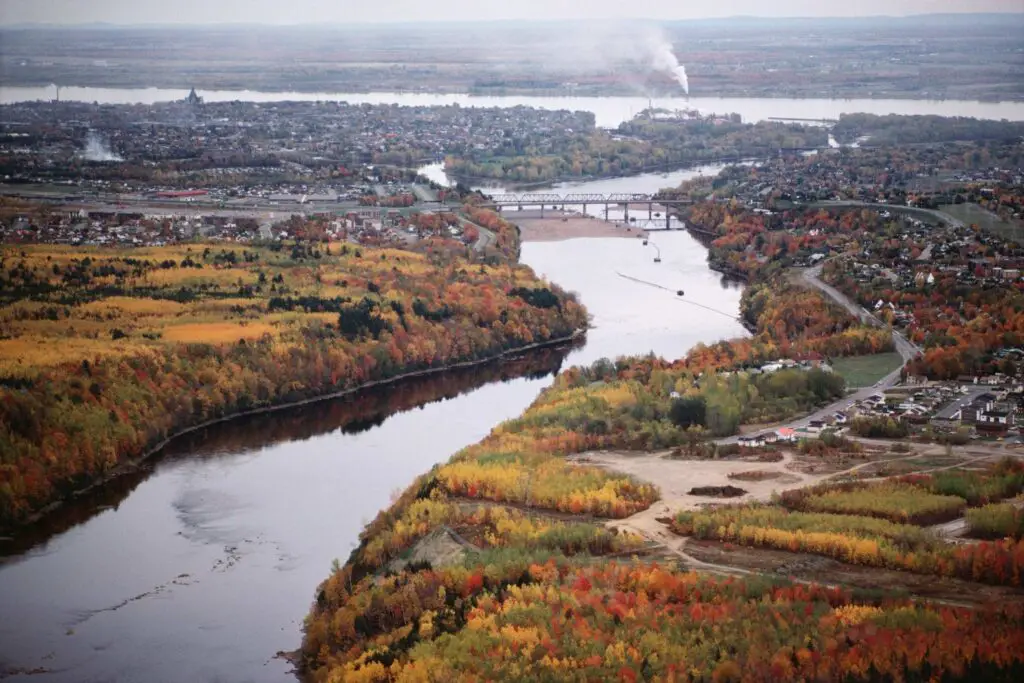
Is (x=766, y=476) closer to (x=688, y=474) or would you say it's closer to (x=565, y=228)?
(x=688, y=474)

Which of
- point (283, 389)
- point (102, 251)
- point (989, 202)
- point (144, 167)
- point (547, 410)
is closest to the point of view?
point (547, 410)

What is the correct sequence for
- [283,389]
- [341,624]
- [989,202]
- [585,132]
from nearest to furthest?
[341,624], [283,389], [989,202], [585,132]

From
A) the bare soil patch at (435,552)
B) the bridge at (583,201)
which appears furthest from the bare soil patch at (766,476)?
the bridge at (583,201)

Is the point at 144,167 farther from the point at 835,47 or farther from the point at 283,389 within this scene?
the point at 835,47

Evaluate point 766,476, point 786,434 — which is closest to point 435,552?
point 766,476

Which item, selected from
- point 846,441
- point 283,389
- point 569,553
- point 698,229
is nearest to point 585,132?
point 698,229

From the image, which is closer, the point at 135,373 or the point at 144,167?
the point at 135,373

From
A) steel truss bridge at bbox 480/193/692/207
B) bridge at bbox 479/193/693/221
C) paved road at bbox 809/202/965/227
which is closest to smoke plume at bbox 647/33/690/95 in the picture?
steel truss bridge at bbox 480/193/692/207
